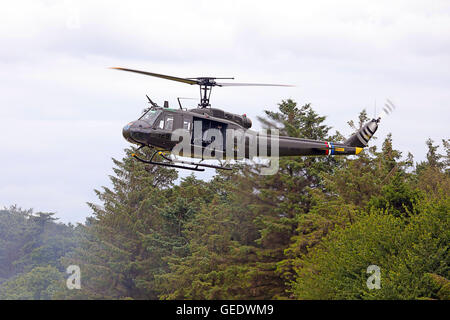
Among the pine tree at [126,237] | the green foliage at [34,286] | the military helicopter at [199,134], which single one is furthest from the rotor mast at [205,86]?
the green foliage at [34,286]

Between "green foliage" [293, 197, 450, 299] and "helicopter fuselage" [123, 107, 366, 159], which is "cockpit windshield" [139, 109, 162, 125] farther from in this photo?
"green foliage" [293, 197, 450, 299]

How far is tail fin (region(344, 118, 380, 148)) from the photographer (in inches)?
1286

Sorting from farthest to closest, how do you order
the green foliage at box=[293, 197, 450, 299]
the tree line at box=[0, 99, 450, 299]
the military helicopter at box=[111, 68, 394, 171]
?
the tree line at box=[0, 99, 450, 299], the green foliage at box=[293, 197, 450, 299], the military helicopter at box=[111, 68, 394, 171]

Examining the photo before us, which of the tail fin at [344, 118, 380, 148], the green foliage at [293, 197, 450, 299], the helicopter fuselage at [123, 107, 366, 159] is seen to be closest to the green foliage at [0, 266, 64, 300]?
the green foliage at [293, 197, 450, 299]

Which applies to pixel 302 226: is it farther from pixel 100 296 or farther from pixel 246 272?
pixel 100 296

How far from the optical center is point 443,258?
151ft

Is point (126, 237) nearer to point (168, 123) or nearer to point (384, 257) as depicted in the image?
point (384, 257)

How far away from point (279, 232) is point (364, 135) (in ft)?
85.2

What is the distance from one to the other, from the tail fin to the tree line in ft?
47.0

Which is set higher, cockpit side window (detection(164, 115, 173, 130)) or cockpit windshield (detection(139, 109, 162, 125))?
cockpit windshield (detection(139, 109, 162, 125))

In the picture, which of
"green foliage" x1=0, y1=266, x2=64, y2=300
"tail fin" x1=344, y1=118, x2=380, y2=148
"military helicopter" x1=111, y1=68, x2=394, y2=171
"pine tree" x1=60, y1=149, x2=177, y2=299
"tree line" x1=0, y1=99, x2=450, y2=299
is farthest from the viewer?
"green foliage" x1=0, y1=266, x2=64, y2=300

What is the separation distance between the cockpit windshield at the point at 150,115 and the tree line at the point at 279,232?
72.2ft

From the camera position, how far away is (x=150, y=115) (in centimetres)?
2923

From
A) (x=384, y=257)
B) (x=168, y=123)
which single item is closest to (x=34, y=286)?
(x=384, y=257)
